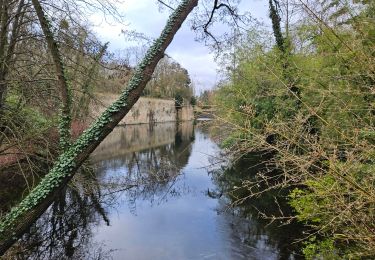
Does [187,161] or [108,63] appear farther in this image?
[187,161]

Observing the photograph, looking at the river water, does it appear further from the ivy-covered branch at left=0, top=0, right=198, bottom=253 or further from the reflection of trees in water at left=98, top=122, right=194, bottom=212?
the ivy-covered branch at left=0, top=0, right=198, bottom=253

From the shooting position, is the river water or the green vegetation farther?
the river water

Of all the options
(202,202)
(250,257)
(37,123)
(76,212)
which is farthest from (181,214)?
(37,123)

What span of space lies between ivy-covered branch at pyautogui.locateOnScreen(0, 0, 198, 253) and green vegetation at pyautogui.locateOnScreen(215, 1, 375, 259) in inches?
60.8

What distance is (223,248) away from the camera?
867 centimetres

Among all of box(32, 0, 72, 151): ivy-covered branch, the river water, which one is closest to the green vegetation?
the river water

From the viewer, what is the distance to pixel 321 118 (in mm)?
3773

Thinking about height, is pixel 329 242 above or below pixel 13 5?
below

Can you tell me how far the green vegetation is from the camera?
3.84 meters

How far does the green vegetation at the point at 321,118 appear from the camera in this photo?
3.84 m

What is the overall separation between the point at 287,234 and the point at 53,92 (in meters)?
6.43

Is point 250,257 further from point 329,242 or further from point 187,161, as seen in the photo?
point 187,161

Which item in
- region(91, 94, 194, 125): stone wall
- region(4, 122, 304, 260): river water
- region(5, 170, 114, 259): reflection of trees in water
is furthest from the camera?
region(91, 94, 194, 125): stone wall

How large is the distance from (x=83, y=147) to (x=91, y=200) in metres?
7.50
